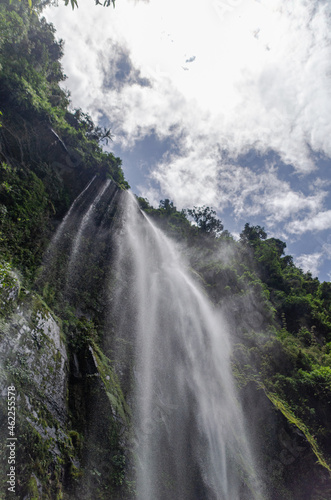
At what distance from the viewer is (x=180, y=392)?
12.3 meters

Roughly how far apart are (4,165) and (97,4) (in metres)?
12.4

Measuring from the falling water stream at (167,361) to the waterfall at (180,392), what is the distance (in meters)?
0.04

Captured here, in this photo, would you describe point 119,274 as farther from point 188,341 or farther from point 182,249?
point 182,249

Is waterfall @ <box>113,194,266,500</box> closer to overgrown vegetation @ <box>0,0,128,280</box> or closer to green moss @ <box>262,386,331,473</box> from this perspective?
green moss @ <box>262,386,331,473</box>

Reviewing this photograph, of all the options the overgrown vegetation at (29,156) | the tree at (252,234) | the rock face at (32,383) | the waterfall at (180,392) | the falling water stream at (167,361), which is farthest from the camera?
the tree at (252,234)

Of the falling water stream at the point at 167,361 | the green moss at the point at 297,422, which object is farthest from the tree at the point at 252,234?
the green moss at the point at 297,422

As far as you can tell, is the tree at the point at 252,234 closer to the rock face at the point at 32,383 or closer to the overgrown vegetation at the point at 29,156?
the overgrown vegetation at the point at 29,156

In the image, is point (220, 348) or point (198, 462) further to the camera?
point (220, 348)

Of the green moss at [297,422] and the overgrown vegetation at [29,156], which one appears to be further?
the overgrown vegetation at [29,156]

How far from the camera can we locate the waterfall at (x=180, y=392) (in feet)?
31.0

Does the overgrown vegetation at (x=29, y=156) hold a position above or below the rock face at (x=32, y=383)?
above

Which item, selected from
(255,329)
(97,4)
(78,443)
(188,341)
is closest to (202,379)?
(188,341)

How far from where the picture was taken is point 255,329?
20.2m

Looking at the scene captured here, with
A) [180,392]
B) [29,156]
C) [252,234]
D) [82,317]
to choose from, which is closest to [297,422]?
[180,392]
